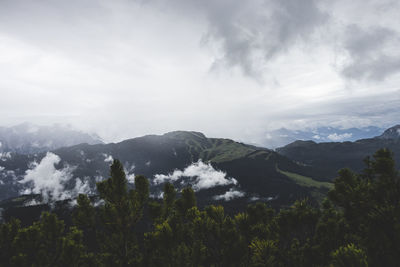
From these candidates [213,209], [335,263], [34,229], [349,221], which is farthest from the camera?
[34,229]

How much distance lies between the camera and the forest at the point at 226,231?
11.6 meters

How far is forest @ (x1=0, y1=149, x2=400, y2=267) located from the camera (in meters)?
11.6

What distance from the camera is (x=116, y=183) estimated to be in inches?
671

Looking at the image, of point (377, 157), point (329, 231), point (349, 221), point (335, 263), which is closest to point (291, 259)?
point (329, 231)

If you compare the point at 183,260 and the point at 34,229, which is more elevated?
the point at 183,260

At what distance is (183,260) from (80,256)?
20736mm

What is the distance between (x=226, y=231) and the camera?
1541 cm

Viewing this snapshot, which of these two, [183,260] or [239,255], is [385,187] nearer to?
[239,255]

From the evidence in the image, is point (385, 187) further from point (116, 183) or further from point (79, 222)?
point (79, 222)

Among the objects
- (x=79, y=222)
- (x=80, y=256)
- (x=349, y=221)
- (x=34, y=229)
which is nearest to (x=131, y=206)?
(x=80, y=256)

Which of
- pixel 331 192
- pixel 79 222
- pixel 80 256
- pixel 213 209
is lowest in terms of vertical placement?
pixel 80 256

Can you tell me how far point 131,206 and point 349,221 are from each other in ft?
84.4

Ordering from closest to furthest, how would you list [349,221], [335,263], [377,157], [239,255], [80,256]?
[335,263], [239,255], [377,157], [349,221], [80,256]

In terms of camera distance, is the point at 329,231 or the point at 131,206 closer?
the point at 131,206
